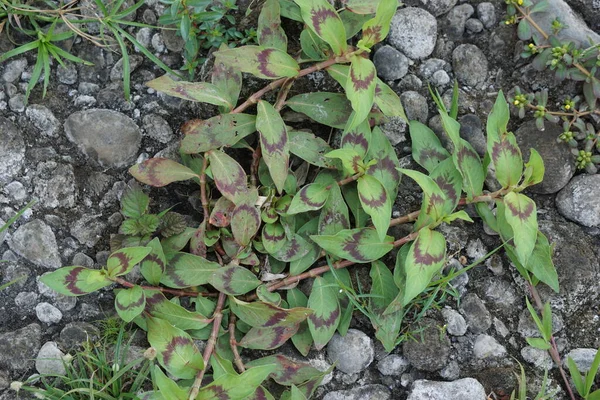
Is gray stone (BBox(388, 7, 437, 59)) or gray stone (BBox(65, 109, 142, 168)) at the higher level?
gray stone (BBox(388, 7, 437, 59))

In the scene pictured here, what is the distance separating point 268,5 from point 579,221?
1.55 metres

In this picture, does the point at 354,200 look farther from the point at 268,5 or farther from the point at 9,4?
the point at 9,4

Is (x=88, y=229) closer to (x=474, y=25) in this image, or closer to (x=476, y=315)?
(x=476, y=315)

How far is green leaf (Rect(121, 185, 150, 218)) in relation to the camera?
2.76 m

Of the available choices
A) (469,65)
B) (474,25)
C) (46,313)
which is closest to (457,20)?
(474,25)

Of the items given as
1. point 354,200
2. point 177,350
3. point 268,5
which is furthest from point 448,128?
point 177,350

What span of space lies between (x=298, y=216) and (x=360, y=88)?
1.98 feet

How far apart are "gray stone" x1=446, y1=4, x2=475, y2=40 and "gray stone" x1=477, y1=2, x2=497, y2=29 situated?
39mm

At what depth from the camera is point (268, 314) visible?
263 centimetres

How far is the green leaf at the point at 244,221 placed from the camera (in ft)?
8.80

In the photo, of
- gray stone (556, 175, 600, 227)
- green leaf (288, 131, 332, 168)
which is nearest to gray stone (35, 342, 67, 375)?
green leaf (288, 131, 332, 168)

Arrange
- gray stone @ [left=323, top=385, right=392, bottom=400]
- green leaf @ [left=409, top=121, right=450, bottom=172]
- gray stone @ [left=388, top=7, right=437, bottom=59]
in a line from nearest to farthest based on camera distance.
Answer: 1. gray stone @ [left=323, top=385, right=392, bottom=400]
2. green leaf @ [left=409, top=121, right=450, bottom=172]
3. gray stone @ [left=388, top=7, right=437, bottom=59]

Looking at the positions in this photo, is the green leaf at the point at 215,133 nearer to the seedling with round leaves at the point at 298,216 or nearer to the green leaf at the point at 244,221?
the seedling with round leaves at the point at 298,216

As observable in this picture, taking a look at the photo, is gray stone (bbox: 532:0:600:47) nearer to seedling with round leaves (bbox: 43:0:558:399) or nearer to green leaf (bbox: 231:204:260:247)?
seedling with round leaves (bbox: 43:0:558:399)
